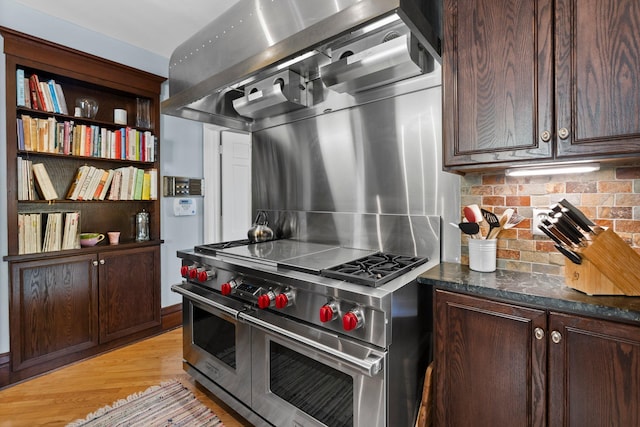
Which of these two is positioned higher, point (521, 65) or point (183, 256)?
point (521, 65)

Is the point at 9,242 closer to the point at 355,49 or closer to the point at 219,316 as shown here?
the point at 219,316

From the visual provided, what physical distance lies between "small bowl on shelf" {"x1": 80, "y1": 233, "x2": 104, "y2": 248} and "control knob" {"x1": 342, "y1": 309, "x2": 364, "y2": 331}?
8.16 feet

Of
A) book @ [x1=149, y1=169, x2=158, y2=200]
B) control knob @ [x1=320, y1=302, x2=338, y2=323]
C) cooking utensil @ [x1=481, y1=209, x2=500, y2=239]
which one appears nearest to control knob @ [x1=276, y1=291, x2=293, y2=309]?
control knob @ [x1=320, y1=302, x2=338, y2=323]

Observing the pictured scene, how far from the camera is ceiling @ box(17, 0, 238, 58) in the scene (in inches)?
88.0

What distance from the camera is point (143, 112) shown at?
301 cm

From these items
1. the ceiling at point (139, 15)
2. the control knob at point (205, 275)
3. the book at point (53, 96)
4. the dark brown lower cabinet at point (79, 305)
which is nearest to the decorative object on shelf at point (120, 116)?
the book at point (53, 96)

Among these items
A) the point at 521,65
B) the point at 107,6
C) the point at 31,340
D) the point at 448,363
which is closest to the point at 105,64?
the point at 107,6

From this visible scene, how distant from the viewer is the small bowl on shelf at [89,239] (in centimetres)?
264

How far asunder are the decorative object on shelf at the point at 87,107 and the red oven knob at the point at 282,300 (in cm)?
243

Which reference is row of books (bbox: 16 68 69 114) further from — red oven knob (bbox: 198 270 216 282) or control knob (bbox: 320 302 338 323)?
control knob (bbox: 320 302 338 323)

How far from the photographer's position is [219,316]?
1.84m

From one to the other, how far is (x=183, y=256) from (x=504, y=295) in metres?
1.79

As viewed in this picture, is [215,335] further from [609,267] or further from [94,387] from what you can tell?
[609,267]

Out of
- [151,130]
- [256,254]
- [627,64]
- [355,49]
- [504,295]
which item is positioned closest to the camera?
[627,64]
